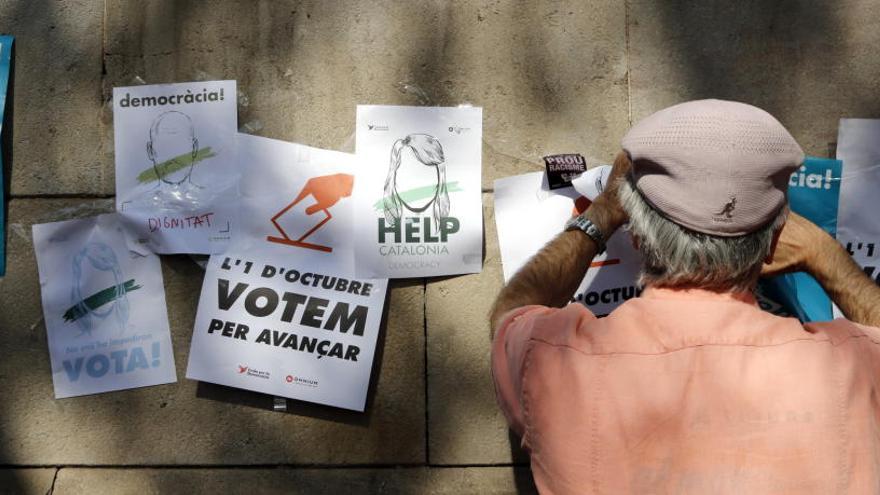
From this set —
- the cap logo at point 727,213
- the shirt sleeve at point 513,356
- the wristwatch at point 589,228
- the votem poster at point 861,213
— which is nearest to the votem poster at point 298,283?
the wristwatch at point 589,228

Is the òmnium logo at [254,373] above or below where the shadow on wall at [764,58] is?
below

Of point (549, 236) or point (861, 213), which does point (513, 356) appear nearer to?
point (549, 236)

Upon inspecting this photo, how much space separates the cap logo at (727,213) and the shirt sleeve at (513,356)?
0.30 m

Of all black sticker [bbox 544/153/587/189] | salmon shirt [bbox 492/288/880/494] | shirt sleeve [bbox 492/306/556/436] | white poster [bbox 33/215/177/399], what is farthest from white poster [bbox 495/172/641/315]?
white poster [bbox 33/215/177/399]

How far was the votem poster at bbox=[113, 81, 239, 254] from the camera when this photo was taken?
2.09 meters

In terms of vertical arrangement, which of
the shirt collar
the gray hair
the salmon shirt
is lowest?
the salmon shirt

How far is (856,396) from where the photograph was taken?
121 centimetres

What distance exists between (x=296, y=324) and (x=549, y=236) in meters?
0.67

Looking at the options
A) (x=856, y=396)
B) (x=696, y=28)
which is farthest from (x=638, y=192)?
(x=696, y=28)

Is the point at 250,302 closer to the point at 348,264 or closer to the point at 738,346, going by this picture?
the point at 348,264

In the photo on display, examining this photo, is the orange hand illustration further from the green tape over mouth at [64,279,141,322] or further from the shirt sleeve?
the shirt sleeve

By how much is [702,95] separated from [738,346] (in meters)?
1.03

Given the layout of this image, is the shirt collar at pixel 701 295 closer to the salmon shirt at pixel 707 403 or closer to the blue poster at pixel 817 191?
the salmon shirt at pixel 707 403

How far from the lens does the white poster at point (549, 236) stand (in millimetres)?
2051
